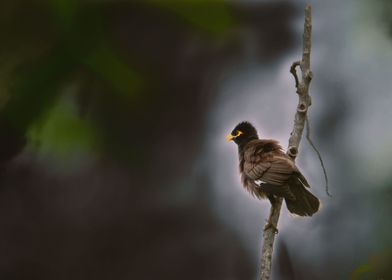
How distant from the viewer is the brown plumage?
5.96ft

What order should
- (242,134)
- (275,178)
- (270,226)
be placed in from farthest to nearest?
(242,134) < (275,178) < (270,226)

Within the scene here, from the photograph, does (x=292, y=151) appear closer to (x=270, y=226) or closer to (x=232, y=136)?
(x=270, y=226)

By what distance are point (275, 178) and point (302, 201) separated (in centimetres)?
11

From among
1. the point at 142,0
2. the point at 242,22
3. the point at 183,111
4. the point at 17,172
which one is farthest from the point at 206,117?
the point at 17,172

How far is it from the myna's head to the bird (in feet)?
0.31

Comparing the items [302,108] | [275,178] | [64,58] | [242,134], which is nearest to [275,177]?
[275,178]

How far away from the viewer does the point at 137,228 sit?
1921 mm

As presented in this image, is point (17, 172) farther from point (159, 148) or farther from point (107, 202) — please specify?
point (159, 148)

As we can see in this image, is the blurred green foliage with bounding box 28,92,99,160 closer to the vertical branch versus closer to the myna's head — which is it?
the myna's head

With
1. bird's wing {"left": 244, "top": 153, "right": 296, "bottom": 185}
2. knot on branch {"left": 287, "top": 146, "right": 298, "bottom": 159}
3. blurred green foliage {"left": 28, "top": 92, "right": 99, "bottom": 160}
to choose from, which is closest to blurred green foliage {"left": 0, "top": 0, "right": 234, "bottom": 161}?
blurred green foliage {"left": 28, "top": 92, "right": 99, "bottom": 160}

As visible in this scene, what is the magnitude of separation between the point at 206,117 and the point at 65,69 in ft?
1.70

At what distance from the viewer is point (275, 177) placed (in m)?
1.84

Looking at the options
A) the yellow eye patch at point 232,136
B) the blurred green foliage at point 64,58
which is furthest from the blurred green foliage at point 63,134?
the yellow eye patch at point 232,136

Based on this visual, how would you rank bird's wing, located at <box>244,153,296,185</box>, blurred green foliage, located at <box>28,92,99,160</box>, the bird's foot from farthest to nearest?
blurred green foliage, located at <box>28,92,99,160</box>, bird's wing, located at <box>244,153,296,185</box>, the bird's foot
